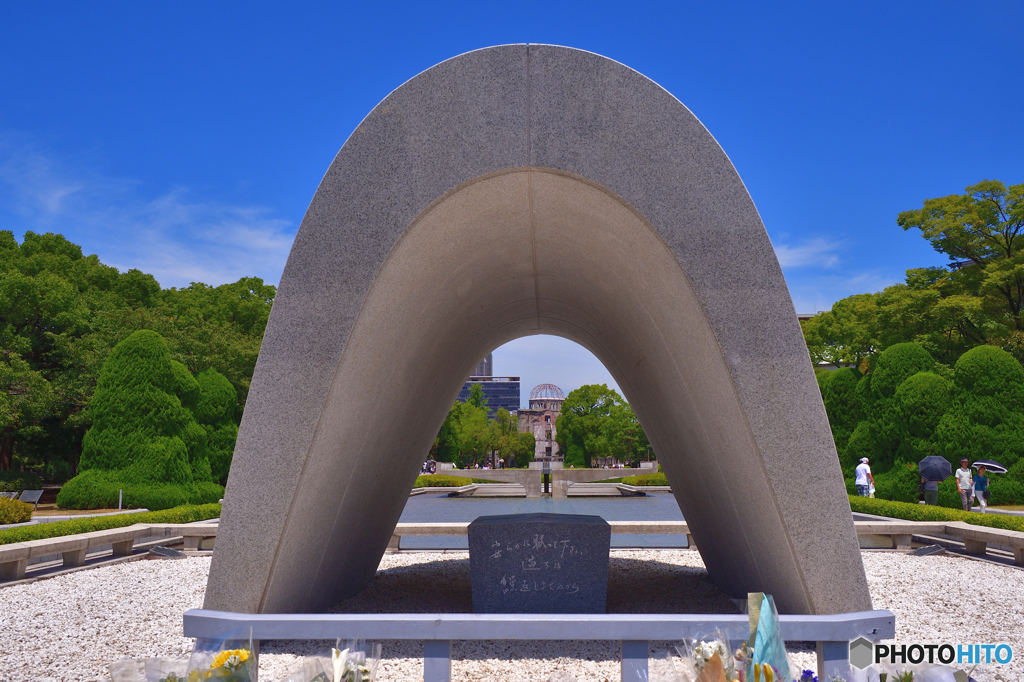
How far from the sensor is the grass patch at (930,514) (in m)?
10.9

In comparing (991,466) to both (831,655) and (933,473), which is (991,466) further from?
(831,655)

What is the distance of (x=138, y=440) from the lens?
1805cm

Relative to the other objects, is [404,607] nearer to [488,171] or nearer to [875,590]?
[488,171]

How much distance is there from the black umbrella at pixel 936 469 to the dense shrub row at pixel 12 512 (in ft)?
71.4

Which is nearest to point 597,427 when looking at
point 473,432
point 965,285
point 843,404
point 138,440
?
point 473,432

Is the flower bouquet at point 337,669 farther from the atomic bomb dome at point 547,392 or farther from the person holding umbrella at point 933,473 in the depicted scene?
the atomic bomb dome at point 547,392

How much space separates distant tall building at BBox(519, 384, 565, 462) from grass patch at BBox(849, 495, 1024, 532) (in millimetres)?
80603

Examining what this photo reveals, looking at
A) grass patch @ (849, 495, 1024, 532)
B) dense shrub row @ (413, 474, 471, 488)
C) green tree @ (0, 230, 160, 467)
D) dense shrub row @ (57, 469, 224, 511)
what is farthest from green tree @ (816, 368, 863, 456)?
green tree @ (0, 230, 160, 467)

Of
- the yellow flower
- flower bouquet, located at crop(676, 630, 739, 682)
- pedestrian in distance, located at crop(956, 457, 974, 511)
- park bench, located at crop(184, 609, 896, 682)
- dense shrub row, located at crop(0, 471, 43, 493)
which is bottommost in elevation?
dense shrub row, located at crop(0, 471, 43, 493)

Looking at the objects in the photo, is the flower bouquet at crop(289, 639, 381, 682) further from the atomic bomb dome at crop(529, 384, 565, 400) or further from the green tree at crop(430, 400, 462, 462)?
the atomic bomb dome at crop(529, 384, 565, 400)

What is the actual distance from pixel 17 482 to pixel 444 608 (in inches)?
969

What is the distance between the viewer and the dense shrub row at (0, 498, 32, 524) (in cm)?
1391

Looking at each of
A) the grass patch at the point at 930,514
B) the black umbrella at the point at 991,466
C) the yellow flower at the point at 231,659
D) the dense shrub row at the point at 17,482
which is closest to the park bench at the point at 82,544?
the yellow flower at the point at 231,659

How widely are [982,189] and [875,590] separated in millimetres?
25228
